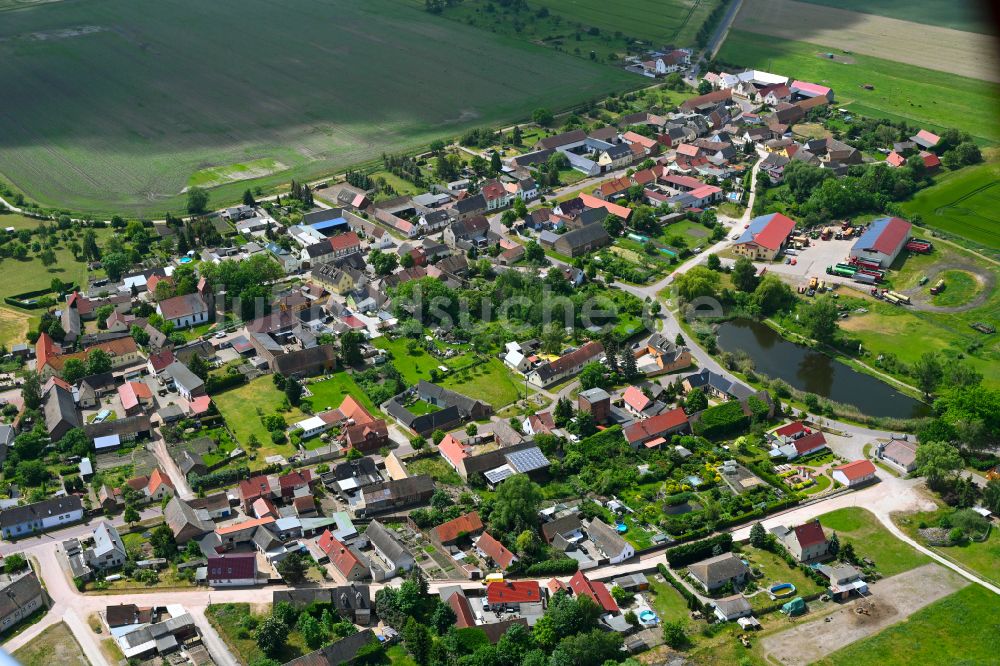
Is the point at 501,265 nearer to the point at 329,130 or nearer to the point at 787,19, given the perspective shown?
the point at 329,130

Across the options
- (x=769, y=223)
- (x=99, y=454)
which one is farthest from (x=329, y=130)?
(x=99, y=454)

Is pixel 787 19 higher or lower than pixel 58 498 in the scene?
higher

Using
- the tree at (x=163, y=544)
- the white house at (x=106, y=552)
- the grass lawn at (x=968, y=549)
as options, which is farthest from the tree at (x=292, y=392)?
the grass lawn at (x=968, y=549)

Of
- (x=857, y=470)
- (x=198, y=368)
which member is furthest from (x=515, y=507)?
(x=198, y=368)

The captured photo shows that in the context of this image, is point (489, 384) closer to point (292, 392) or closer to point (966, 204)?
point (292, 392)

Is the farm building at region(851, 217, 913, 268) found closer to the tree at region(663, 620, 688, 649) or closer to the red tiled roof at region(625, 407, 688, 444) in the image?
the red tiled roof at region(625, 407, 688, 444)

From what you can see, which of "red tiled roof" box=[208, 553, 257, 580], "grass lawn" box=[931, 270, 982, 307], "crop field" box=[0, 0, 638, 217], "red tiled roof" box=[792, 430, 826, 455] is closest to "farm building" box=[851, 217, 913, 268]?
"grass lawn" box=[931, 270, 982, 307]
